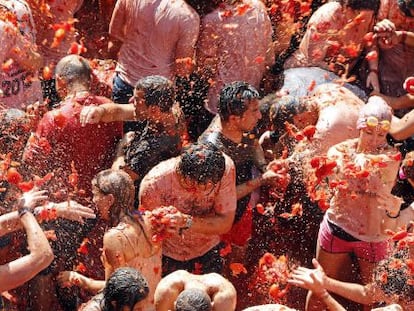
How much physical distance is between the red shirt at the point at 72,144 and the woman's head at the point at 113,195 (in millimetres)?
1148

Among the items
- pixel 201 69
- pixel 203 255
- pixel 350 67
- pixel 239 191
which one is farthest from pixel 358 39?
pixel 203 255

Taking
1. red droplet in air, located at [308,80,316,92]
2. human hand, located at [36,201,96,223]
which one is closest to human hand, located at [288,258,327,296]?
human hand, located at [36,201,96,223]

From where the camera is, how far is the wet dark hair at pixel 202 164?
25.7 ft

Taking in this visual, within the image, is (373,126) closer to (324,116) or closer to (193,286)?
(324,116)

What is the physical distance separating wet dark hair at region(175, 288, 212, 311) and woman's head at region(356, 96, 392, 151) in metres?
2.13

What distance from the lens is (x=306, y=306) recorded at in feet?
29.0

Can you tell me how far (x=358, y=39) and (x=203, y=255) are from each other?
9.95 ft

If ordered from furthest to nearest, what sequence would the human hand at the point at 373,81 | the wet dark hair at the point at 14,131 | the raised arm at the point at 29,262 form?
the human hand at the point at 373,81, the wet dark hair at the point at 14,131, the raised arm at the point at 29,262

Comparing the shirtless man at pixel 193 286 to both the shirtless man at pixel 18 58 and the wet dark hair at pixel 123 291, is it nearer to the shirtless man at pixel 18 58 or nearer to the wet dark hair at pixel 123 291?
the wet dark hair at pixel 123 291

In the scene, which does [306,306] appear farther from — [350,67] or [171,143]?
[350,67]

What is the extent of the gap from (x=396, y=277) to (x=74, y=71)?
3.18 metres

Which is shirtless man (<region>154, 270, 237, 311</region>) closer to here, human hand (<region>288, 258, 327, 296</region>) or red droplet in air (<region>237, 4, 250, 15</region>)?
human hand (<region>288, 258, 327, 296</region>)

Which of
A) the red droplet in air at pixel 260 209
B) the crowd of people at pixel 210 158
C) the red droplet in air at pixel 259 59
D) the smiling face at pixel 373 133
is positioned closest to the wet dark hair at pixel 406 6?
the crowd of people at pixel 210 158

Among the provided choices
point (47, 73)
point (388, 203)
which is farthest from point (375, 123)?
point (47, 73)
